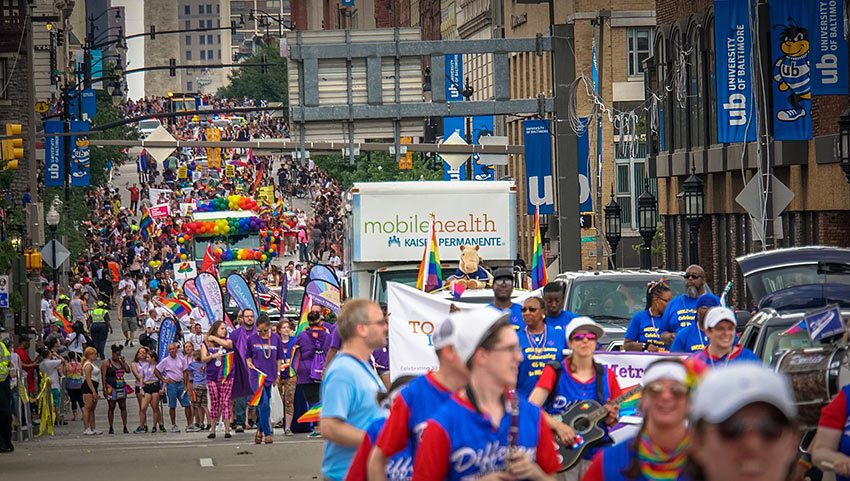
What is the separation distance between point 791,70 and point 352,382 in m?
23.2

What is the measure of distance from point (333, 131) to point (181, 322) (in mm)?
5954

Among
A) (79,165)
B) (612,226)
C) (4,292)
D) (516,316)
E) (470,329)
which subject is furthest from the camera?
(79,165)

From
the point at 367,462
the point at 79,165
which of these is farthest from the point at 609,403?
the point at 79,165

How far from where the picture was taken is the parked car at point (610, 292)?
63.9 feet

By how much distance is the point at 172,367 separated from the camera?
1054 inches

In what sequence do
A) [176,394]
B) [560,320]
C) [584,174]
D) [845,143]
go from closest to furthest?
[560,320] → [845,143] → [176,394] → [584,174]

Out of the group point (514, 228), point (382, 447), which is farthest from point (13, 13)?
point (382, 447)

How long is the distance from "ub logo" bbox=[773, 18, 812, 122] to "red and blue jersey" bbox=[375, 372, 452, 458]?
23534 mm

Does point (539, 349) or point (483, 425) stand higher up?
point (483, 425)

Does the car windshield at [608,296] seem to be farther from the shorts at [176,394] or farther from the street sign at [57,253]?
the street sign at [57,253]

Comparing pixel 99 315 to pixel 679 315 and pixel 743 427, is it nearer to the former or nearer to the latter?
pixel 679 315

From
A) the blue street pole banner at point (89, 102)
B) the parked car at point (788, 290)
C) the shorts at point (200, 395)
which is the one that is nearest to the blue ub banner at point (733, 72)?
the shorts at point (200, 395)

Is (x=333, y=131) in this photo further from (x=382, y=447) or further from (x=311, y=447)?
(x=382, y=447)

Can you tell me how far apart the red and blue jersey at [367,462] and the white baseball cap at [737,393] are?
7.63ft
